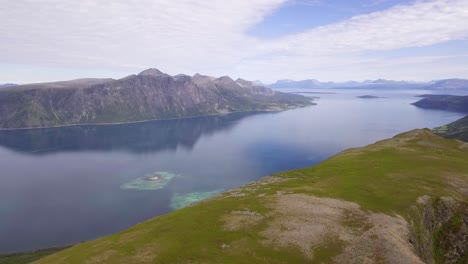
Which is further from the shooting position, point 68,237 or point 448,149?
point 68,237

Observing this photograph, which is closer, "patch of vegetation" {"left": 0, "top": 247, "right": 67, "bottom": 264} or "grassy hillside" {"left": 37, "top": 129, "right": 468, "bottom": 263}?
"grassy hillside" {"left": 37, "top": 129, "right": 468, "bottom": 263}

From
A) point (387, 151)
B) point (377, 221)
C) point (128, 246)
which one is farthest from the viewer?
point (387, 151)

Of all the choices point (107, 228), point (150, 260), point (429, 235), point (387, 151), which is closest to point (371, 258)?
point (429, 235)

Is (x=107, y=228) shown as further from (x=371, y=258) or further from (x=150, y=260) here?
(x=371, y=258)

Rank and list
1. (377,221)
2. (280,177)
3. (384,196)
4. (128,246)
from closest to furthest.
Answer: (128,246)
(377,221)
(384,196)
(280,177)

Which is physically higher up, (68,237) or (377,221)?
(377,221)

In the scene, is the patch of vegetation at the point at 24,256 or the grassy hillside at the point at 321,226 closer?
the grassy hillside at the point at 321,226

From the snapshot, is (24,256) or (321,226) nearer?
(321,226)

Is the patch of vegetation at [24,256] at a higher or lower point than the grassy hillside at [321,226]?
lower
